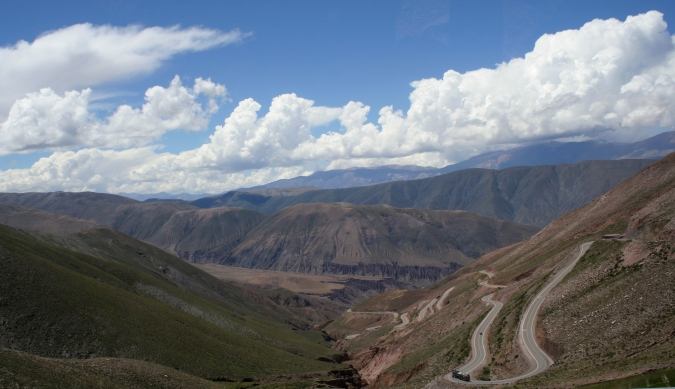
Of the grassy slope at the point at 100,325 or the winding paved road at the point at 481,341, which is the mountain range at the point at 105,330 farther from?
the winding paved road at the point at 481,341

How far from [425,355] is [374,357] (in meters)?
32.7

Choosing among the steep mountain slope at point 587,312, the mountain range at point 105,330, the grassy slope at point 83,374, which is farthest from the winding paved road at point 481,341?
the mountain range at point 105,330

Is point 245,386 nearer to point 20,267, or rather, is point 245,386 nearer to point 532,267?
point 20,267

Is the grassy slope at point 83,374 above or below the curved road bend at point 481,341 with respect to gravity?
above

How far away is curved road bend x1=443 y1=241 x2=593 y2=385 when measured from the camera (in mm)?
61531

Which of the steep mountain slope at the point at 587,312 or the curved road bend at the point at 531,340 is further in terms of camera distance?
the curved road bend at the point at 531,340

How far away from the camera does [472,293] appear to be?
121 m

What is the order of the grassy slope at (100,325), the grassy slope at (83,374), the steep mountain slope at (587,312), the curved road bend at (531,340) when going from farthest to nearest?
the grassy slope at (100,325) → the curved road bend at (531,340) → the steep mountain slope at (587,312) → the grassy slope at (83,374)

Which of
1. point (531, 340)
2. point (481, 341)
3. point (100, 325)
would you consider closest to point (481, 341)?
point (481, 341)

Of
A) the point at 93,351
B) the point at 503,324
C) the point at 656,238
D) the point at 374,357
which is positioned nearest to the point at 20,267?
the point at 93,351

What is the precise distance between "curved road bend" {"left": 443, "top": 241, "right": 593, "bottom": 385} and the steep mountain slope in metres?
1.00

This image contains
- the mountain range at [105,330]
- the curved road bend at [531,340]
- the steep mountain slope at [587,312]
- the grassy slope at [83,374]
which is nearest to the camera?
the grassy slope at [83,374]

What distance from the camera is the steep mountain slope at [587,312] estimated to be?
2132 inches

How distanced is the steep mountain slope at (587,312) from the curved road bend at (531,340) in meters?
1.00
